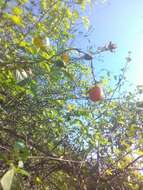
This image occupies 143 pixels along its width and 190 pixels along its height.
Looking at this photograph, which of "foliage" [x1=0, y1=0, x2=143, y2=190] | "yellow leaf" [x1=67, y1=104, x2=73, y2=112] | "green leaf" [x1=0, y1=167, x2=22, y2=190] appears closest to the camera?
"green leaf" [x1=0, y1=167, x2=22, y2=190]

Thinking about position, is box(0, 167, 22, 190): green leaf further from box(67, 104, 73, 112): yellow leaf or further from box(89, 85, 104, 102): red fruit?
box(67, 104, 73, 112): yellow leaf

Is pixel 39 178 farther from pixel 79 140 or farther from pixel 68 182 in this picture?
pixel 79 140

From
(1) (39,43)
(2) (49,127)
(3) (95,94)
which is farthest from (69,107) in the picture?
(1) (39,43)

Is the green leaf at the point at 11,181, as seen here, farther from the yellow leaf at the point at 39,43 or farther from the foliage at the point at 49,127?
the yellow leaf at the point at 39,43

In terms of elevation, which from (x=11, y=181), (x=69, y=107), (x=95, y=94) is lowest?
(x=11, y=181)

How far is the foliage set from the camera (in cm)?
166

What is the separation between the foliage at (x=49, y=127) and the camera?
1656 millimetres

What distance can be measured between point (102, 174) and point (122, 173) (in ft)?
0.65

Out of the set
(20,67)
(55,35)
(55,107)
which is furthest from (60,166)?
(55,35)

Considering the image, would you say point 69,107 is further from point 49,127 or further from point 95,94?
point 95,94

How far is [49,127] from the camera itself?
3.33 meters

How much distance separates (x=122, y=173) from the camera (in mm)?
2381

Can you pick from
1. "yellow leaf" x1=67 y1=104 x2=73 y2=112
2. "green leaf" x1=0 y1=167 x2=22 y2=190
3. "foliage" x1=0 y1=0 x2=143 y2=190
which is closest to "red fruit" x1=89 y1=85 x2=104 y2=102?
"foliage" x1=0 y1=0 x2=143 y2=190

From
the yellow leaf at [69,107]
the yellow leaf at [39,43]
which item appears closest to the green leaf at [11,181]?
the yellow leaf at [39,43]
